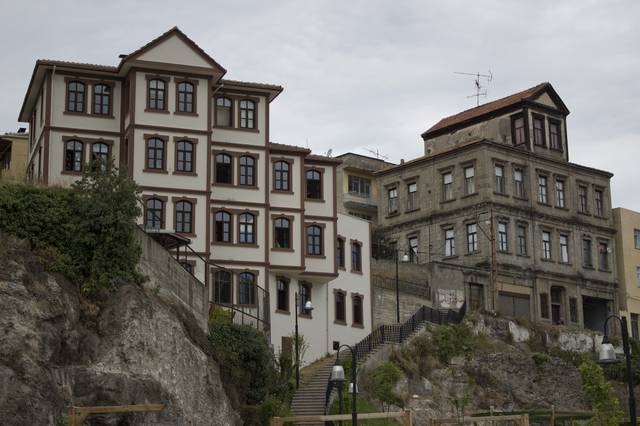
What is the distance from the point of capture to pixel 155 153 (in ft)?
192

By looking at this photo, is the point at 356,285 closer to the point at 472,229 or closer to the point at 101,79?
the point at 472,229

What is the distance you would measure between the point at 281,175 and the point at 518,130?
23841mm

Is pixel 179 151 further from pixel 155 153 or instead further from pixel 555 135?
pixel 555 135

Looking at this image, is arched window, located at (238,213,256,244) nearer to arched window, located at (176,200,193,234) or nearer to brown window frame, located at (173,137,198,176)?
arched window, located at (176,200,193,234)

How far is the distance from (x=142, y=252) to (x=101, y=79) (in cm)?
1784

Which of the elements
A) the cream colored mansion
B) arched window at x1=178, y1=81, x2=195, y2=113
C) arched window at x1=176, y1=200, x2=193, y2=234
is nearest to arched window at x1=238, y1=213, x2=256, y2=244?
the cream colored mansion

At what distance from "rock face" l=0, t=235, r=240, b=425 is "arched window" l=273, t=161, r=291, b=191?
20.1 meters

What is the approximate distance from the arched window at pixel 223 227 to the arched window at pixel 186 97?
5.52 m

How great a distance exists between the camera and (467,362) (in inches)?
2694

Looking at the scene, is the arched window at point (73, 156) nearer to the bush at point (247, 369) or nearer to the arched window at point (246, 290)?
the arched window at point (246, 290)

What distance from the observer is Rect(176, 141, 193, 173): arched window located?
58594 millimetres

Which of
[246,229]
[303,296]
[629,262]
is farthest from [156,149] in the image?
[629,262]

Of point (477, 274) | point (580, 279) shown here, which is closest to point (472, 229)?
point (477, 274)

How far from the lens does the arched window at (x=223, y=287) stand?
191 feet
